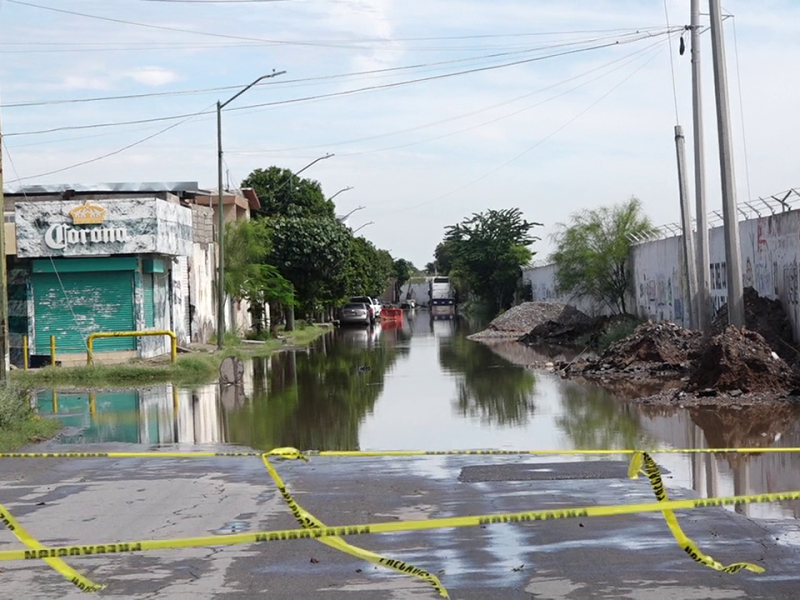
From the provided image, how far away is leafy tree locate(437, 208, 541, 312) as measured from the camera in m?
82.9

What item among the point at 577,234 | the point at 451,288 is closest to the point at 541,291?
the point at 577,234

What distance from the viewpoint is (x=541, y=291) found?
2933 inches

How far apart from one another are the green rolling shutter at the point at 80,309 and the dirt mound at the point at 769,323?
55.3ft

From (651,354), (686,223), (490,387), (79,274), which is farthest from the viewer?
(79,274)

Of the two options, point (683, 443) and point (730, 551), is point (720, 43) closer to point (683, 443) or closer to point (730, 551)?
point (683, 443)

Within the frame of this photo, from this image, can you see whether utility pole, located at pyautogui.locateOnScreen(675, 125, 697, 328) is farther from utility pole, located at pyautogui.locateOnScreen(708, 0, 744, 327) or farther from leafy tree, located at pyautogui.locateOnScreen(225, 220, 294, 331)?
leafy tree, located at pyautogui.locateOnScreen(225, 220, 294, 331)

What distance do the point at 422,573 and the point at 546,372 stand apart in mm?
23212

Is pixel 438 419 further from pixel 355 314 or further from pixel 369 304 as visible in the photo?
pixel 369 304

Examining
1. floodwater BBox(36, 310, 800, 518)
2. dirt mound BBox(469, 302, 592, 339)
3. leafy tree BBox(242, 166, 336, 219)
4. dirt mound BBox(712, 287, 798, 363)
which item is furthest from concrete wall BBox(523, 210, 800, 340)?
leafy tree BBox(242, 166, 336, 219)

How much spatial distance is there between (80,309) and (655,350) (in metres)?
16.6

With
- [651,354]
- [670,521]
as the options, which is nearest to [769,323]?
[651,354]

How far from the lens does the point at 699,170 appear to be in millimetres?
28891

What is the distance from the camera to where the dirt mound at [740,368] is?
21031mm

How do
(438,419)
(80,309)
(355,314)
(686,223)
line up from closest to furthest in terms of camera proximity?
(438,419) → (686,223) → (80,309) → (355,314)
